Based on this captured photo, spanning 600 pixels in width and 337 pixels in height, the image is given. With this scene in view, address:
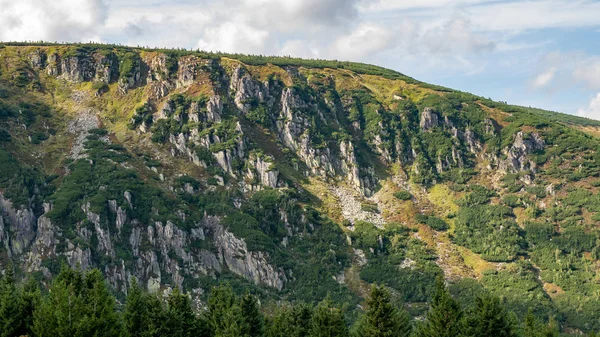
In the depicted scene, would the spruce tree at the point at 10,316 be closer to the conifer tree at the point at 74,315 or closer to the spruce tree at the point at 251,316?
the conifer tree at the point at 74,315

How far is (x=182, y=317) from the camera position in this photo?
111688mm

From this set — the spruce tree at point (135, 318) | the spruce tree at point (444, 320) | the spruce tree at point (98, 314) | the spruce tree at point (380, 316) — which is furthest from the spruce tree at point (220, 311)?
the spruce tree at point (444, 320)

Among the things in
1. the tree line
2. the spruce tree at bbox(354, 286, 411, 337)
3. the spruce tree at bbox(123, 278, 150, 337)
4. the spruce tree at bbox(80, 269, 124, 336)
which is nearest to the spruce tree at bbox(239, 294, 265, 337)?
the tree line

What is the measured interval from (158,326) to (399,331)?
3715 cm

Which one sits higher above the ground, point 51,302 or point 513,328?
point 51,302

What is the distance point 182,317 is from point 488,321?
50.2 metres

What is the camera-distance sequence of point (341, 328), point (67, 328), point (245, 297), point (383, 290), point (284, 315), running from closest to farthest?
point (67, 328)
point (383, 290)
point (341, 328)
point (245, 297)
point (284, 315)

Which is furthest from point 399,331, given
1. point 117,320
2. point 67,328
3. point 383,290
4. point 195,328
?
point 67,328

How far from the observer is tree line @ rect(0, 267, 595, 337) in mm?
90062

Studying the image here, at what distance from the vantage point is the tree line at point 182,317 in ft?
295

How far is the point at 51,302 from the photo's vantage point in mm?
90188

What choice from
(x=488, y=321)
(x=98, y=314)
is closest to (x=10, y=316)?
(x=98, y=314)

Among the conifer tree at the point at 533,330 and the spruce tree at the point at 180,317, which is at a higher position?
the spruce tree at the point at 180,317

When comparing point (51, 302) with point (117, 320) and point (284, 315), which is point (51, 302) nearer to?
point (117, 320)
